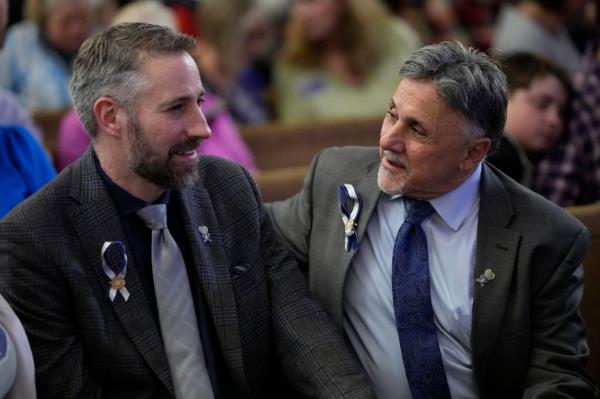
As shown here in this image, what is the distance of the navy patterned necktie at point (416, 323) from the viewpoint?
2535mm

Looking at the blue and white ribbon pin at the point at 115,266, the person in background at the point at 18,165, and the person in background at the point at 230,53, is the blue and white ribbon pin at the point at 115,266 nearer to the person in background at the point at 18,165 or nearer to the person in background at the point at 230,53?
the person in background at the point at 18,165

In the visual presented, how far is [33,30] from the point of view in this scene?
486 centimetres

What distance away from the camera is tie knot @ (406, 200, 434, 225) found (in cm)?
258

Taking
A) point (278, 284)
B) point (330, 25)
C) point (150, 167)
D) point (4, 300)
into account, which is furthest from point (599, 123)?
point (4, 300)

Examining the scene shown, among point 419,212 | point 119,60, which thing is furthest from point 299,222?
point 119,60

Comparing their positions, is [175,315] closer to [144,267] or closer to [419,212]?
[144,267]

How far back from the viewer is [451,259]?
2570 mm

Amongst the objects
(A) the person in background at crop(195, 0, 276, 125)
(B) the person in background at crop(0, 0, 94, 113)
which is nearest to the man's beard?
(A) the person in background at crop(195, 0, 276, 125)

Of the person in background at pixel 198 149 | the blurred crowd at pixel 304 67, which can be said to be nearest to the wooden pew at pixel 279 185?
the person in background at pixel 198 149

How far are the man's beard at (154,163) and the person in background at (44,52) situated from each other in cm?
253

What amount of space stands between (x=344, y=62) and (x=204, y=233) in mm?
2721

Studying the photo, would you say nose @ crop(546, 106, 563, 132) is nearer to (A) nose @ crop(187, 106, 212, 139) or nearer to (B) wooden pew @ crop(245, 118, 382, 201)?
(B) wooden pew @ crop(245, 118, 382, 201)

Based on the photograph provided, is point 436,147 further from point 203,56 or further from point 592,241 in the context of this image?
point 203,56

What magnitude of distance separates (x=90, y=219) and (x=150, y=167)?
7.5 inches
